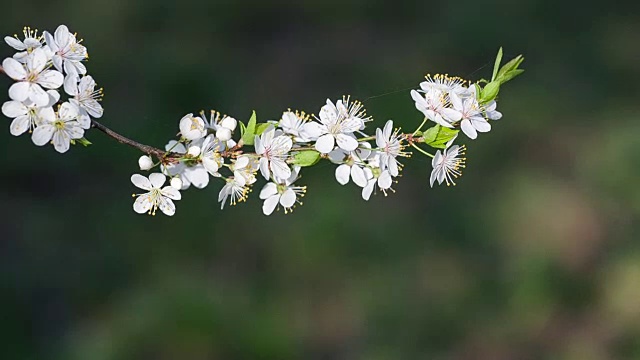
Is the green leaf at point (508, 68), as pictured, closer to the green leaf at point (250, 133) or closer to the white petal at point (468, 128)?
the white petal at point (468, 128)

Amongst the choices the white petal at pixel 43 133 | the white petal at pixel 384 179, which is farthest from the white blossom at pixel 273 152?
the white petal at pixel 43 133

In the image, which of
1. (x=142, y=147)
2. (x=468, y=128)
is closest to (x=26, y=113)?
(x=142, y=147)

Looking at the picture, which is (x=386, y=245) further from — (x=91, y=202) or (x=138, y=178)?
(x=138, y=178)

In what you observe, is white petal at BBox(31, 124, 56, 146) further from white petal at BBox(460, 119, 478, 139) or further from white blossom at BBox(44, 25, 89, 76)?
white petal at BBox(460, 119, 478, 139)

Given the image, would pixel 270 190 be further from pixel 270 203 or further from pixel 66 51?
pixel 66 51

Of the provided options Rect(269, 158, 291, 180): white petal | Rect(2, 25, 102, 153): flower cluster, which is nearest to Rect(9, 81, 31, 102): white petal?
Rect(2, 25, 102, 153): flower cluster

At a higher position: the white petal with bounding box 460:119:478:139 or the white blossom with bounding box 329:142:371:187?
the white petal with bounding box 460:119:478:139
